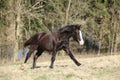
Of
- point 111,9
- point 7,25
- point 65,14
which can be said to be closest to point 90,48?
point 111,9

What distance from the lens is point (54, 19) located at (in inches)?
1492

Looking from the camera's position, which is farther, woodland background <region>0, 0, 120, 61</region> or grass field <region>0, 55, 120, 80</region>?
woodland background <region>0, 0, 120, 61</region>

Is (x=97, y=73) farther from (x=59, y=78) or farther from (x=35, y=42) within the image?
(x=35, y=42)

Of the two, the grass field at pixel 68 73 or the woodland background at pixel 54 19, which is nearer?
the grass field at pixel 68 73

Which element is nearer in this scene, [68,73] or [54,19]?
[68,73]

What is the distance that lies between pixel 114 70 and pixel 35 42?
10.8 feet

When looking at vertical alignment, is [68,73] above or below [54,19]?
above

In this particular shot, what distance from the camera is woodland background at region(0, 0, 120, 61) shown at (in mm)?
33656

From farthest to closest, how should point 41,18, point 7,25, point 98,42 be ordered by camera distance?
1. point 98,42
2. point 41,18
3. point 7,25

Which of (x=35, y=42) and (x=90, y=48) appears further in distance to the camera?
(x=90, y=48)

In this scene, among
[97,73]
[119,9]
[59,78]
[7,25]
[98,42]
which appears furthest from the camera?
[98,42]

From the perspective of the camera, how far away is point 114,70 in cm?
1423

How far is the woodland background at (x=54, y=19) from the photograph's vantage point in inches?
1325

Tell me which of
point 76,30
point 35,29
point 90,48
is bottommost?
point 90,48
